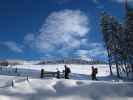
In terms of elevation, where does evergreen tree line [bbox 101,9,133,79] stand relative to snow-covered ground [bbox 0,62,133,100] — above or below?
above

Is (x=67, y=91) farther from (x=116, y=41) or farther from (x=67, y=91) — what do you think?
(x=116, y=41)

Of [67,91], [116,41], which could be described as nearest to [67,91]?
[67,91]

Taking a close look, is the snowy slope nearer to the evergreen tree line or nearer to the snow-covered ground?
the snow-covered ground

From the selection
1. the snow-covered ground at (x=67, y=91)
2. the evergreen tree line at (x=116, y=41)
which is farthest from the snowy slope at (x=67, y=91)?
the evergreen tree line at (x=116, y=41)

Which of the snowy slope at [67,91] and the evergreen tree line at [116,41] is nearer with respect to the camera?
the snowy slope at [67,91]

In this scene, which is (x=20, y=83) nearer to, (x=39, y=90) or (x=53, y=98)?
(x=39, y=90)

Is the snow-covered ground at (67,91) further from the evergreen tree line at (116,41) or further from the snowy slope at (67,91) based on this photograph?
the evergreen tree line at (116,41)

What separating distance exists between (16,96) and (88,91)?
4541 millimetres

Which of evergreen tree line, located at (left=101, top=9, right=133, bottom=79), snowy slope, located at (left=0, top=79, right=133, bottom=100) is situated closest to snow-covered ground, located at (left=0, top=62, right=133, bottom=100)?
snowy slope, located at (left=0, top=79, right=133, bottom=100)

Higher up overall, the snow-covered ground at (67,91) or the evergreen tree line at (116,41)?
the evergreen tree line at (116,41)

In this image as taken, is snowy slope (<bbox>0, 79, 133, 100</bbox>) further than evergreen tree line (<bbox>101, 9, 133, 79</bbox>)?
No

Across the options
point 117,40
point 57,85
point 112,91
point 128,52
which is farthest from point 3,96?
point 117,40

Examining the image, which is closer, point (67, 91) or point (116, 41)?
point (67, 91)

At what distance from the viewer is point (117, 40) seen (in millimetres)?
63281
